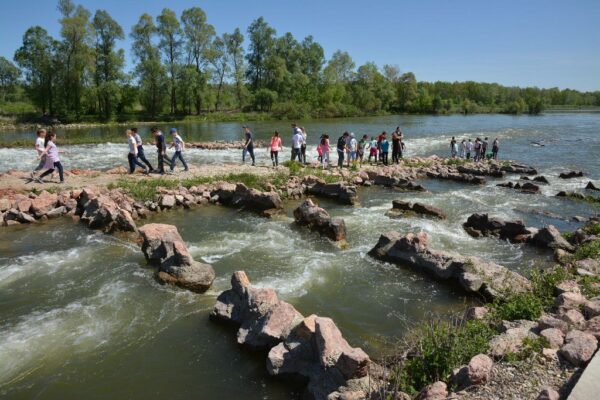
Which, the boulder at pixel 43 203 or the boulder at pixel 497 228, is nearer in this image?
the boulder at pixel 497 228

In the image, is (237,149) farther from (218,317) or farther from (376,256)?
(218,317)

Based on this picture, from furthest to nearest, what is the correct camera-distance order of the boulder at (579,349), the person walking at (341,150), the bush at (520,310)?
the person walking at (341,150), the bush at (520,310), the boulder at (579,349)

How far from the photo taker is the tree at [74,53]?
224ft

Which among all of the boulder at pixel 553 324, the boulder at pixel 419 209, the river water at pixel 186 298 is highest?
the boulder at pixel 419 209

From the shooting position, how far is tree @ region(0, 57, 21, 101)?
3925 inches

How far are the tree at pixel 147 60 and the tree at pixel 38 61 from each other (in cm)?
1310

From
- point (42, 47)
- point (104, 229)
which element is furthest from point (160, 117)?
point (104, 229)

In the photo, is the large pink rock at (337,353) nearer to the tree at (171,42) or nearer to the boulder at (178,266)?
the boulder at (178,266)

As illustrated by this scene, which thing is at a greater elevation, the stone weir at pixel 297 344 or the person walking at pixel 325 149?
the person walking at pixel 325 149

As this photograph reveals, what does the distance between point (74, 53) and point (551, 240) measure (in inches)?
3036

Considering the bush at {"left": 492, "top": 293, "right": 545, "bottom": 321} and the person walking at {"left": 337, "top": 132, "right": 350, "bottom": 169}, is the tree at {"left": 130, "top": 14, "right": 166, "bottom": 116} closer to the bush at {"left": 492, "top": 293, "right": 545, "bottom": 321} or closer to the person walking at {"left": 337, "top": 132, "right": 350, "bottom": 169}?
the person walking at {"left": 337, "top": 132, "right": 350, "bottom": 169}

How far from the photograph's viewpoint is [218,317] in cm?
878

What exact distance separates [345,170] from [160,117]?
5896cm

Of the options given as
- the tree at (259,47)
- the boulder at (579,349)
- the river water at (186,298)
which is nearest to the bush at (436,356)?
the boulder at (579,349)
